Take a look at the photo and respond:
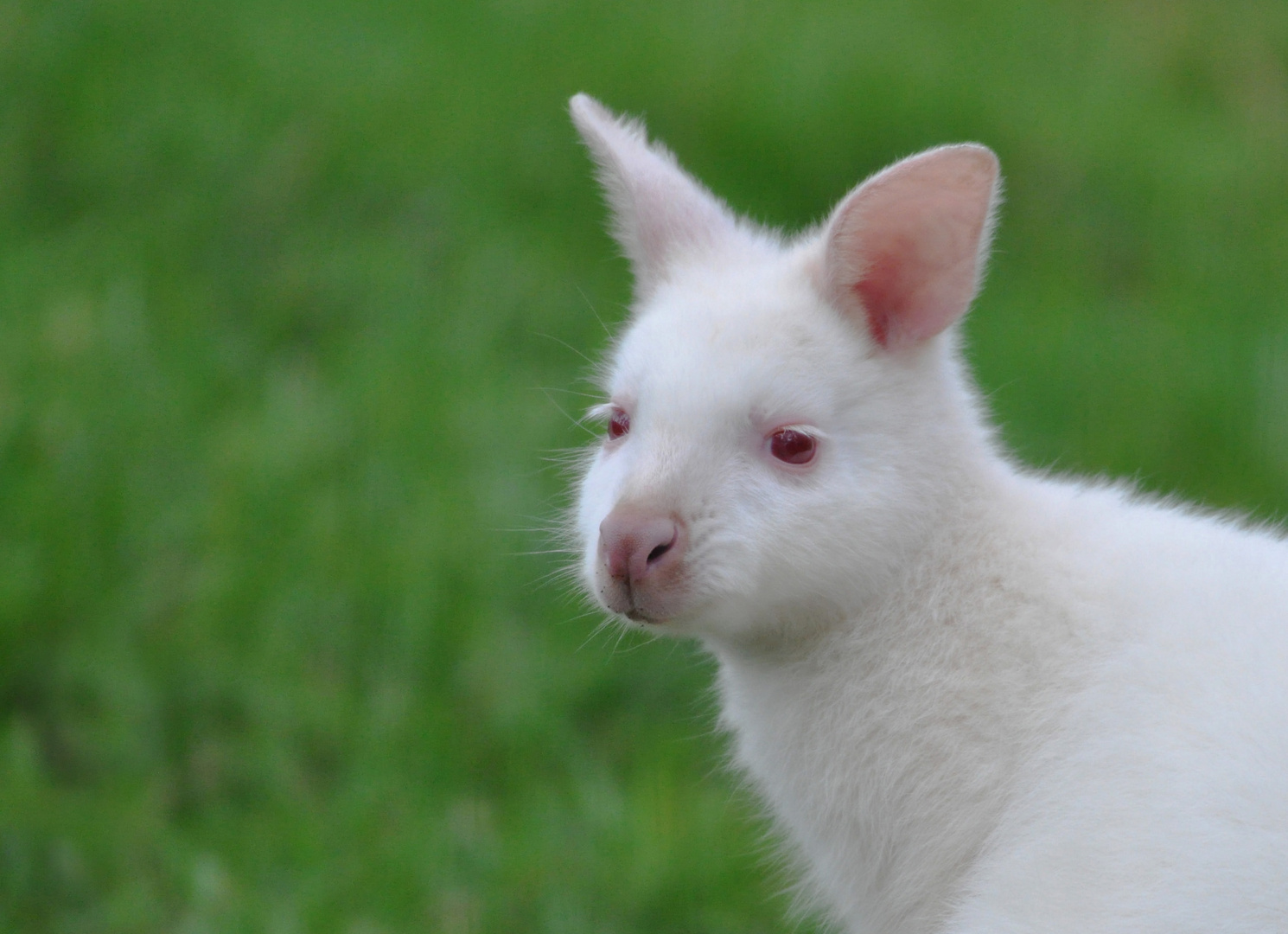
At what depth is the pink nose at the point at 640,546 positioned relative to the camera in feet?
9.71

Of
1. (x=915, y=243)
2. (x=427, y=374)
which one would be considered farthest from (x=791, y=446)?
(x=427, y=374)

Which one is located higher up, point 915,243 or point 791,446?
point 915,243

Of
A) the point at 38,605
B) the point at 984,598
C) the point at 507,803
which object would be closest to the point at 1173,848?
the point at 984,598

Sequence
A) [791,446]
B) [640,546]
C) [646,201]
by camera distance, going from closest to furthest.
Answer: [640,546] → [791,446] → [646,201]

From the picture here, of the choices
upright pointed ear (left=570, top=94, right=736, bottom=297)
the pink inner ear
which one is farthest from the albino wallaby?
upright pointed ear (left=570, top=94, right=736, bottom=297)

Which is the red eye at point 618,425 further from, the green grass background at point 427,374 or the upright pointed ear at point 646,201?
the green grass background at point 427,374

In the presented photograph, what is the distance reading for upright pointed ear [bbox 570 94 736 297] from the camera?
12.1ft

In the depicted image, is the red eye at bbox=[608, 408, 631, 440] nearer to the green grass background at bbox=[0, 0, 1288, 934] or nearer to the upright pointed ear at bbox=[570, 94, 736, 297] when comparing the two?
the upright pointed ear at bbox=[570, 94, 736, 297]

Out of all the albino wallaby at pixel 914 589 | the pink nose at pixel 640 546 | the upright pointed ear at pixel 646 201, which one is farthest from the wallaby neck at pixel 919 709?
the upright pointed ear at pixel 646 201

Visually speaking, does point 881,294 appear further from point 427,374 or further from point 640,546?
point 427,374

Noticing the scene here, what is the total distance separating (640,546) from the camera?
2.96 m

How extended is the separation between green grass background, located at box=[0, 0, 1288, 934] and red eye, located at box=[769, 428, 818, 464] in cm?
124

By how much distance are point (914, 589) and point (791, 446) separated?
0.43 metres

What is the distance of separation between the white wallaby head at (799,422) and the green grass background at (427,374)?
3.69ft
